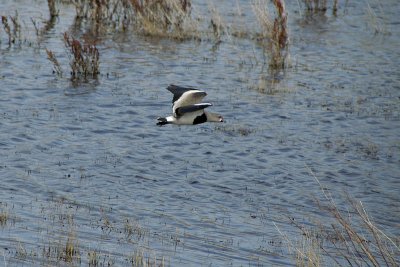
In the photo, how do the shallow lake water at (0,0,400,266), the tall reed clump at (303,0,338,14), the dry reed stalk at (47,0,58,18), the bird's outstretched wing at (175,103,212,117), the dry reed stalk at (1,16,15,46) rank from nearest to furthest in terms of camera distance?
the shallow lake water at (0,0,400,266), the bird's outstretched wing at (175,103,212,117), the dry reed stalk at (1,16,15,46), the dry reed stalk at (47,0,58,18), the tall reed clump at (303,0,338,14)

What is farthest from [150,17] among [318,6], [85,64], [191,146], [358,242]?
[358,242]

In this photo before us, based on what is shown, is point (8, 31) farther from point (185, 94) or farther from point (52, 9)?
point (185, 94)

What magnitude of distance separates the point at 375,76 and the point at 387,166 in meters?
5.92

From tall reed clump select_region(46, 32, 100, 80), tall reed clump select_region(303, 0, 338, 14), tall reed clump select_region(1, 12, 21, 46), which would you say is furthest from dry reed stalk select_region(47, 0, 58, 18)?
tall reed clump select_region(303, 0, 338, 14)

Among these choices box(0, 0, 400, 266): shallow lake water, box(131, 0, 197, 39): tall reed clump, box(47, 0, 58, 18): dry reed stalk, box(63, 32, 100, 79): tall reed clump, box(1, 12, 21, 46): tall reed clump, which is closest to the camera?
box(0, 0, 400, 266): shallow lake water

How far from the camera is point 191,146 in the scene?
46.9 ft

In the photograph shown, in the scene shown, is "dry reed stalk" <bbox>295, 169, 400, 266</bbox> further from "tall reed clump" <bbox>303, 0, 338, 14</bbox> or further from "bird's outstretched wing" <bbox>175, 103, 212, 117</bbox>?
"tall reed clump" <bbox>303, 0, 338, 14</bbox>

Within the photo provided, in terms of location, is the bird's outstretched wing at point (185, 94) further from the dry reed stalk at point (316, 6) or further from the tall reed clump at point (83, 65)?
the dry reed stalk at point (316, 6)

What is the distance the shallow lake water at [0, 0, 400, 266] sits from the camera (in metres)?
9.75

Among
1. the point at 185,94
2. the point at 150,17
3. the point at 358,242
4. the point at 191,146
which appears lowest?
the point at 191,146

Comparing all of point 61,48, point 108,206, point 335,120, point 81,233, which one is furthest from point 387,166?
point 61,48

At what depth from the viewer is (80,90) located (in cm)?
1714

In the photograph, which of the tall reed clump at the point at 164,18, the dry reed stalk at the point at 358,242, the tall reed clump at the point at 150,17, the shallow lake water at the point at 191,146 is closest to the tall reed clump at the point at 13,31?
the shallow lake water at the point at 191,146

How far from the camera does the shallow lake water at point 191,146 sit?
9.75 meters
